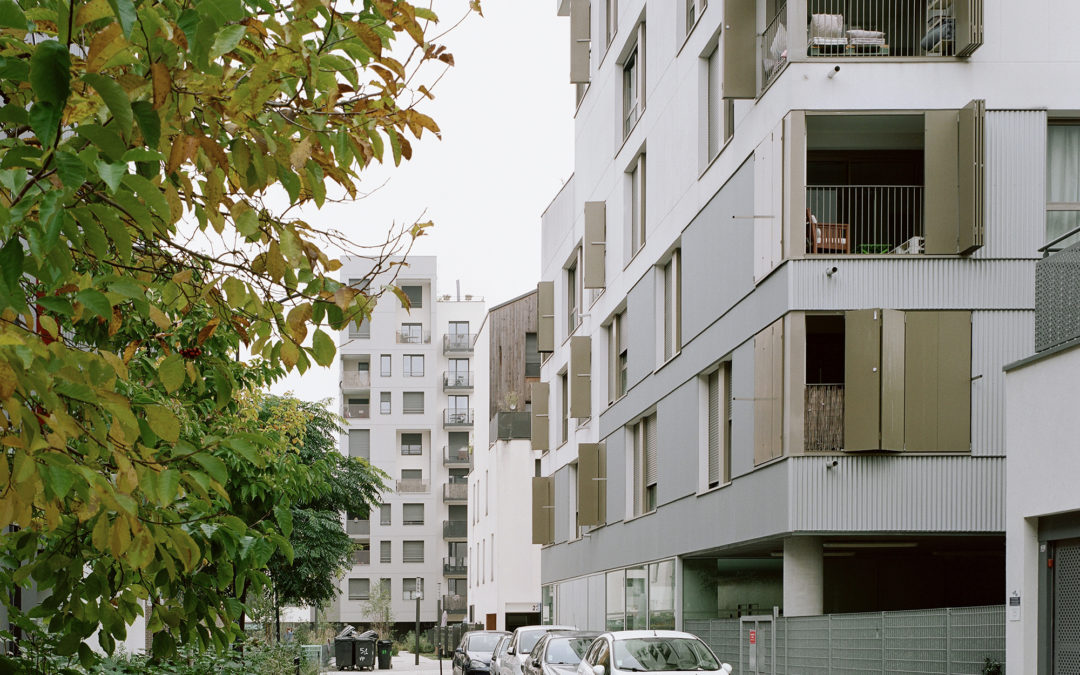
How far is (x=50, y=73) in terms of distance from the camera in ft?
9.80

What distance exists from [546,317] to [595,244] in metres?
8.56

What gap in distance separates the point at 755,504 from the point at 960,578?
601 centimetres

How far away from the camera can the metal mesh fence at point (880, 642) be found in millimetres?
16750

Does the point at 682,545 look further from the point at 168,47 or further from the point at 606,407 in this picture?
the point at 168,47

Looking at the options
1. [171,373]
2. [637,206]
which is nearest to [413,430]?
[637,206]

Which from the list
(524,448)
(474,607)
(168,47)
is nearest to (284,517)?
(168,47)

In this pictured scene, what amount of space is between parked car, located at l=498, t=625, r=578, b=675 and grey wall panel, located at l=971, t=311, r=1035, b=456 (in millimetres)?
9753

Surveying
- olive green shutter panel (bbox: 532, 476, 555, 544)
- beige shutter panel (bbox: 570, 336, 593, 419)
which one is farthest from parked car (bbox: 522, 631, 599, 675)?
olive green shutter panel (bbox: 532, 476, 555, 544)

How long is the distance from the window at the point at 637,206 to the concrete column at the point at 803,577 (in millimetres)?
12254

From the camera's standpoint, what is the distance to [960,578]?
26156 mm

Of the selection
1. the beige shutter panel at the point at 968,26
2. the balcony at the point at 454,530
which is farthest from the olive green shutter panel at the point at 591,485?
the balcony at the point at 454,530

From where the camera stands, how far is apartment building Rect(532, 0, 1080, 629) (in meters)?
20.8

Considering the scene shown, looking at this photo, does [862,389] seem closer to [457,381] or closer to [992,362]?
[992,362]

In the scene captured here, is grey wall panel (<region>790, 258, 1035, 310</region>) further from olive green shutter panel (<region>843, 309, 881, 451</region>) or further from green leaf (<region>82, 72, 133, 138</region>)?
green leaf (<region>82, 72, 133, 138</region>)
